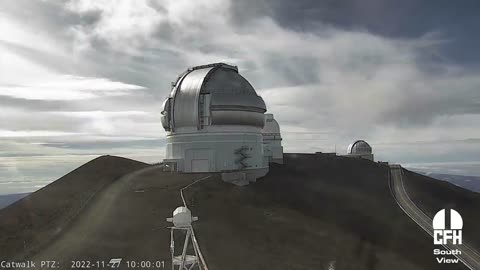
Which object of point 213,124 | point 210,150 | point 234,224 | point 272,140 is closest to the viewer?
point 234,224

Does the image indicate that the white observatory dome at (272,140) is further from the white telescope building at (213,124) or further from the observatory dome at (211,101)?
the white telescope building at (213,124)

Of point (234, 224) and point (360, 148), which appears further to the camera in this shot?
point (360, 148)

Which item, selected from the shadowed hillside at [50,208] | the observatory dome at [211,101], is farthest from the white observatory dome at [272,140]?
the shadowed hillside at [50,208]

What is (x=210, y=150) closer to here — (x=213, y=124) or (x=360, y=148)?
(x=213, y=124)

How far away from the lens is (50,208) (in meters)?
40.2

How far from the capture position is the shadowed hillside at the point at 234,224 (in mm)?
30703

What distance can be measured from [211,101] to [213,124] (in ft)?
9.90

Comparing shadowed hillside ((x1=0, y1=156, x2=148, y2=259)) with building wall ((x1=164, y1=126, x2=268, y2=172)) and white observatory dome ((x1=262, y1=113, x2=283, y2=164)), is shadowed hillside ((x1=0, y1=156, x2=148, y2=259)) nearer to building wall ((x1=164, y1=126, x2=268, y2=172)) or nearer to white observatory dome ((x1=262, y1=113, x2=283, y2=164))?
building wall ((x1=164, y1=126, x2=268, y2=172))

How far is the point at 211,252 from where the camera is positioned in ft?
100

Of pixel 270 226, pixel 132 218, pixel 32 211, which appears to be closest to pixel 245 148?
pixel 270 226

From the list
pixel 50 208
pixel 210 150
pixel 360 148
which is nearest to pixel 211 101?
pixel 210 150

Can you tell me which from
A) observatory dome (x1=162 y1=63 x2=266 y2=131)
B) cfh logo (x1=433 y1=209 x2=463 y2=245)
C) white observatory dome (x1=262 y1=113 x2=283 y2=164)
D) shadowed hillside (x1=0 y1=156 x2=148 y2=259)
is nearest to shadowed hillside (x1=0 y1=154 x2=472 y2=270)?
shadowed hillside (x1=0 y1=156 x2=148 y2=259)

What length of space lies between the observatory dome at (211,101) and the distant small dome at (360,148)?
174 ft

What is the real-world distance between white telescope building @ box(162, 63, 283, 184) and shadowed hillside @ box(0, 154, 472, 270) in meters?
2.25
